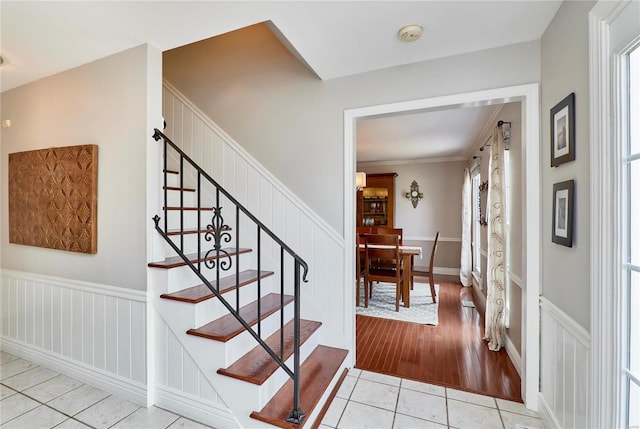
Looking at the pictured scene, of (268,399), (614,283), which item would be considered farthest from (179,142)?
(614,283)

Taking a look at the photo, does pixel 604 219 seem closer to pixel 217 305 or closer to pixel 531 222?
pixel 531 222

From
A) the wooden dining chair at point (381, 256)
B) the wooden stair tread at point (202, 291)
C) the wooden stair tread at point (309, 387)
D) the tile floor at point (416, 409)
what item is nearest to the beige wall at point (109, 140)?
the wooden stair tread at point (202, 291)

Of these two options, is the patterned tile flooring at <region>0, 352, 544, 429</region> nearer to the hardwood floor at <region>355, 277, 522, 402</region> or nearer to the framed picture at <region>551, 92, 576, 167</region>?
the hardwood floor at <region>355, 277, 522, 402</region>

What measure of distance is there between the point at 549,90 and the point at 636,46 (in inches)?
27.5

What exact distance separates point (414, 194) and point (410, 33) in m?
4.94

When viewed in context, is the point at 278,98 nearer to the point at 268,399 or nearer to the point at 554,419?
the point at 268,399

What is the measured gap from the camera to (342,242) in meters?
2.30

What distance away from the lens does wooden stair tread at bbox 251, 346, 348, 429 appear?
1563 mm

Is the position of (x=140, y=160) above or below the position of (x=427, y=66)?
below

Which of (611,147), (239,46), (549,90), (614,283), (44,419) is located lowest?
(44,419)

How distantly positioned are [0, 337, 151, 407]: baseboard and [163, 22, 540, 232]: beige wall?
5.91ft

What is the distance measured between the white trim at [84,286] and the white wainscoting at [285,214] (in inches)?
43.5

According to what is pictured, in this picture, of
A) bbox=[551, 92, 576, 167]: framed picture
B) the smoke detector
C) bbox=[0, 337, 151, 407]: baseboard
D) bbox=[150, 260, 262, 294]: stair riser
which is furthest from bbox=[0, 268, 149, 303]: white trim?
bbox=[551, 92, 576, 167]: framed picture

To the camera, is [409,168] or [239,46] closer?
[239,46]
